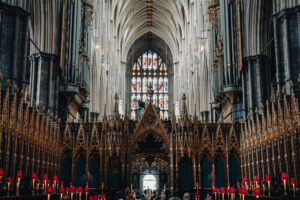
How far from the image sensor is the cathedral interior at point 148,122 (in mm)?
12797

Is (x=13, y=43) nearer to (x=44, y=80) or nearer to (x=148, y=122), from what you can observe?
(x=44, y=80)

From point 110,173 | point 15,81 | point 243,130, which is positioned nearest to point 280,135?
point 243,130

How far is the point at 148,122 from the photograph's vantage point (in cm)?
1864

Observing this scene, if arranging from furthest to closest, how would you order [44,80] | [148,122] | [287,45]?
[44,80]
[148,122]
[287,45]

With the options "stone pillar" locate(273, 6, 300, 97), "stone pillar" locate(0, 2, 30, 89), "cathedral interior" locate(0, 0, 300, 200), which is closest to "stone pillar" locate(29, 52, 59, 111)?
"cathedral interior" locate(0, 0, 300, 200)

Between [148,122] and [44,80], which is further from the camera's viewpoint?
[44,80]

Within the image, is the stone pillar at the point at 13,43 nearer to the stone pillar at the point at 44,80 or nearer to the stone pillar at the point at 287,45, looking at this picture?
the stone pillar at the point at 44,80

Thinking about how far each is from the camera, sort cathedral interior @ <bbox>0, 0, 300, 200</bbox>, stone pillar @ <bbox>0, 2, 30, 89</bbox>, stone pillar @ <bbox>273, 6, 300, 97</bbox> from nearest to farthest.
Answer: cathedral interior @ <bbox>0, 0, 300, 200</bbox> < stone pillar @ <bbox>0, 2, 30, 89</bbox> < stone pillar @ <bbox>273, 6, 300, 97</bbox>

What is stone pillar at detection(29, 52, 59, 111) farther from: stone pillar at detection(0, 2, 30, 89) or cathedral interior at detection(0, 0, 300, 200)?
stone pillar at detection(0, 2, 30, 89)

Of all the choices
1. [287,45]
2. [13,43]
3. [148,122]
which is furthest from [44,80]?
[287,45]

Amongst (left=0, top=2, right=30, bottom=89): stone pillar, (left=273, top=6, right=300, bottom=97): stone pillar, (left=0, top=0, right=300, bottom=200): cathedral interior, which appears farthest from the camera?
(left=273, top=6, right=300, bottom=97): stone pillar

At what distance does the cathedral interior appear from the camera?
42.0ft

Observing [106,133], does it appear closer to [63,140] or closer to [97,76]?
[63,140]

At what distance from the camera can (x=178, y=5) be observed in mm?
45281
